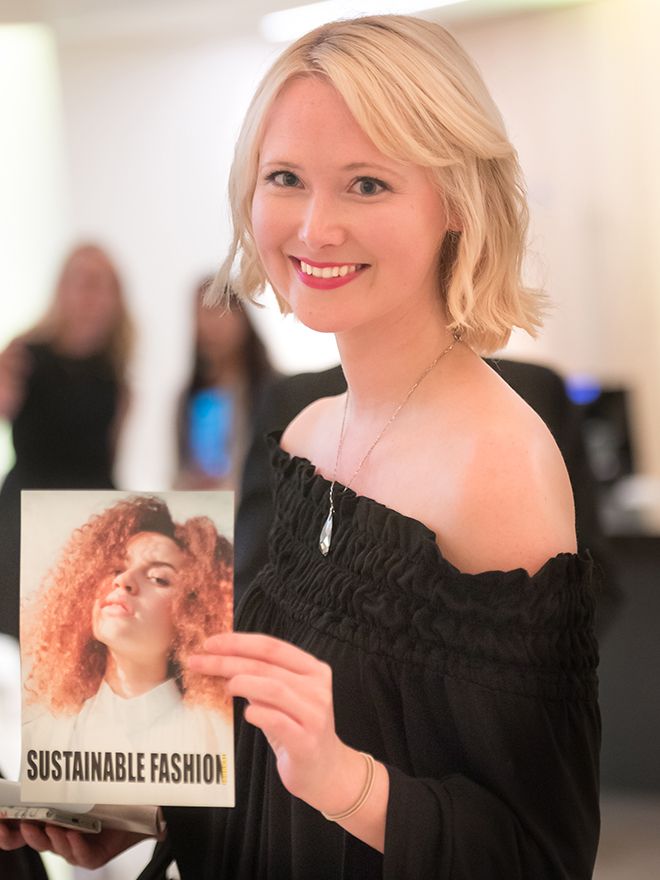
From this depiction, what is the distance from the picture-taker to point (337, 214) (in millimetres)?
1140

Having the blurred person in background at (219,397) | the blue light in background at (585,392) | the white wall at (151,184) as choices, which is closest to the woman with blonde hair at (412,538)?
the blurred person in background at (219,397)

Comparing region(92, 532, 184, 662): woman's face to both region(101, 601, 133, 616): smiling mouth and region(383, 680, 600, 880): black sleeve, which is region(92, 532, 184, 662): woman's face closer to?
region(101, 601, 133, 616): smiling mouth

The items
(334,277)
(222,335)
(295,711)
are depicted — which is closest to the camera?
(295,711)

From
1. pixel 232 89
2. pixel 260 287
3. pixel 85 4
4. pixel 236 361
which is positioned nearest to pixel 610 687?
pixel 236 361

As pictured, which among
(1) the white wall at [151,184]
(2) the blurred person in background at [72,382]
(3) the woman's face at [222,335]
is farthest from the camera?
(1) the white wall at [151,184]

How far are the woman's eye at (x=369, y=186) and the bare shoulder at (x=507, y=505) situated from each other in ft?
0.82

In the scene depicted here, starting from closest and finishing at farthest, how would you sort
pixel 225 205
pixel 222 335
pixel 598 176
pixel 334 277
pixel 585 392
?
pixel 334 277 < pixel 585 392 < pixel 222 335 < pixel 225 205 < pixel 598 176

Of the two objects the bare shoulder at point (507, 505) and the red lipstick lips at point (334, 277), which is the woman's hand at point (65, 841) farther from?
the red lipstick lips at point (334, 277)

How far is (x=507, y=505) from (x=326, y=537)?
237mm

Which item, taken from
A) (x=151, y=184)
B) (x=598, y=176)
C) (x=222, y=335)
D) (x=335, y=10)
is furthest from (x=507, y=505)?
(x=151, y=184)

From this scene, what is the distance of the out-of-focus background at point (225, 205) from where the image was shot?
394cm

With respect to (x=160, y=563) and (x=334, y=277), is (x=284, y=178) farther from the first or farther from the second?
(x=160, y=563)

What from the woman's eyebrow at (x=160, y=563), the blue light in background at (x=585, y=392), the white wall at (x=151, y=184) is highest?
the white wall at (x=151, y=184)

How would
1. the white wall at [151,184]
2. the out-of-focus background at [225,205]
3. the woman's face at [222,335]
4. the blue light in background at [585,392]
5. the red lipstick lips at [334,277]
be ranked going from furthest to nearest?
the white wall at [151,184] < the woman's face at [222,335] < the blue light in background at [585,392] < the out-of-focus background at [225,205] < the red lipstick lips at [334,277]
